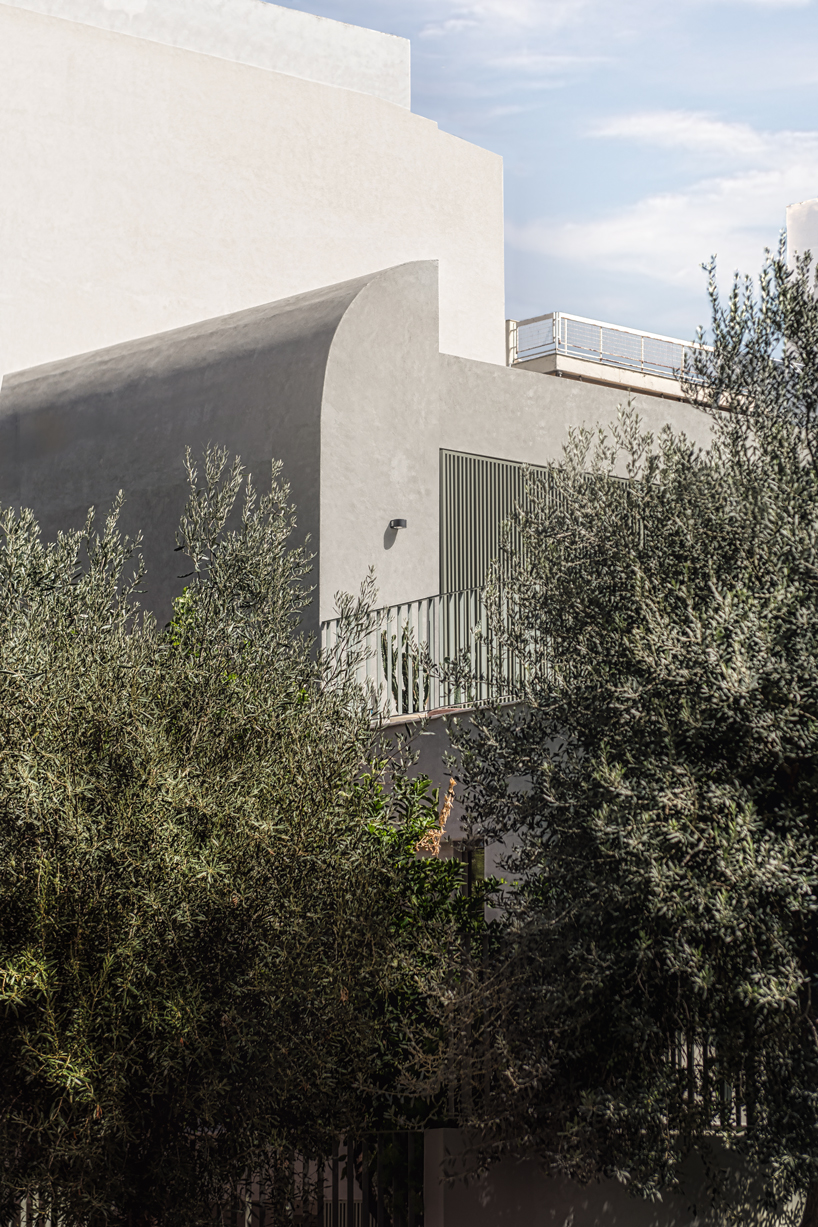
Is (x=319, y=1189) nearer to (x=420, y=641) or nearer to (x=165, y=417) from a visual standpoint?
(x=420, y=641)

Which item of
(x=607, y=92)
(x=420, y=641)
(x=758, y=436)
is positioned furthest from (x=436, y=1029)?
(x=607, y=92)

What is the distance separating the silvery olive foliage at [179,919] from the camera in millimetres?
7180

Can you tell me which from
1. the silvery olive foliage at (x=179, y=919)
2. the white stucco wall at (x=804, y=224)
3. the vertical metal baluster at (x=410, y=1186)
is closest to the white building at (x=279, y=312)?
the vertical metal baluster at (x=410, y=1186)

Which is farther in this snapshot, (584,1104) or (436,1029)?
(436,1029)

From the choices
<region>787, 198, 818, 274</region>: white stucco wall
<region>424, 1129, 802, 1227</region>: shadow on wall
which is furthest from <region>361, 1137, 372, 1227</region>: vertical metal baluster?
<region>787, 198, 818, 274</region>: white stucco wall

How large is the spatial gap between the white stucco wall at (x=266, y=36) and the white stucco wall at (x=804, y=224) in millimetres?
15318

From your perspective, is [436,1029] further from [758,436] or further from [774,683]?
[758,436]

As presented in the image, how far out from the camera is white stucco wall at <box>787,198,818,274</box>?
38.2m

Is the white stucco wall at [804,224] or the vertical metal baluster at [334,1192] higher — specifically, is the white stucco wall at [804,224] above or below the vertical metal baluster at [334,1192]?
above

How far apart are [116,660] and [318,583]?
6.18m

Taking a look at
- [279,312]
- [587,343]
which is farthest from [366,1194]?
[587,343]

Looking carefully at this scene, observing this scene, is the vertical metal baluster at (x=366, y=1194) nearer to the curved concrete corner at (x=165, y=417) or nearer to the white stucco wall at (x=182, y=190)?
the curved concrete corner at (x=165, y=417)

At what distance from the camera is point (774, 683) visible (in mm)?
7289

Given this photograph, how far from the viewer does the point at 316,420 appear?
1460 centimetres
